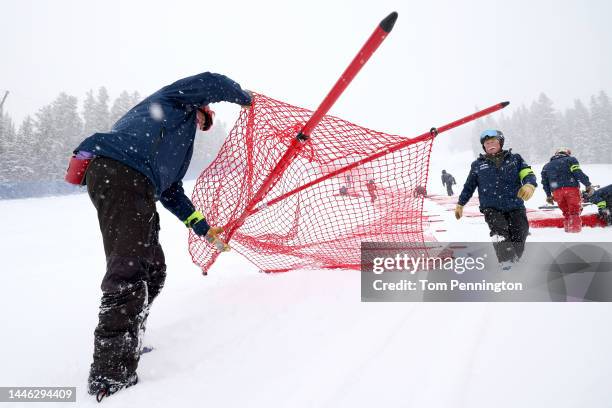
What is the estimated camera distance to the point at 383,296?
2695 millimetres

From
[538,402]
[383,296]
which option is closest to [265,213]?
[383,296]

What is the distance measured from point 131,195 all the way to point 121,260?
35cm

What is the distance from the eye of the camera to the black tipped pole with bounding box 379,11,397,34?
132cm

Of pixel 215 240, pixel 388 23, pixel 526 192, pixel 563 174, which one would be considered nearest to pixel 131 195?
pixel 215 240

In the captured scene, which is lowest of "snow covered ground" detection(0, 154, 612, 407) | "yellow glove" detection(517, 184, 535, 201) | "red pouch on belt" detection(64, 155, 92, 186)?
"snow covered ground" detection(0, 154, 612, 407)

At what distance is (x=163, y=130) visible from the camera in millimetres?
1987

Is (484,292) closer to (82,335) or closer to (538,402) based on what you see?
(538,402)

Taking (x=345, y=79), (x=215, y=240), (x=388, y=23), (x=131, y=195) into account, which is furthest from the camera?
(x=215, y=240)

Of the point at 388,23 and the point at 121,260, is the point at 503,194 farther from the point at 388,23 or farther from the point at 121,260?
the point at 121,260

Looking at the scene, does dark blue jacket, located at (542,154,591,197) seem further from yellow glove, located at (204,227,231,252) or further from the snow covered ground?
yellow glove, located at (204,227,231,252)

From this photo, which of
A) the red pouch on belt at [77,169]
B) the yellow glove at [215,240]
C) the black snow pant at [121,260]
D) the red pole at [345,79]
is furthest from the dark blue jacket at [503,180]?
the red pouch on belt at [77,169]

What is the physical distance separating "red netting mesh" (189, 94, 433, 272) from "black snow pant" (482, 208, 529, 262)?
96cm

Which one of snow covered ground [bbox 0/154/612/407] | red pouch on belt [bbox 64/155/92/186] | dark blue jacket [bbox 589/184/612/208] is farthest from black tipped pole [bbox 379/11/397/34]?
dark blue jacket [bbox 589/184/612/208]

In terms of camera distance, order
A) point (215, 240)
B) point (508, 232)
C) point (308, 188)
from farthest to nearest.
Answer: point (508, 232) < point (308, 188) < point (215, 240)
